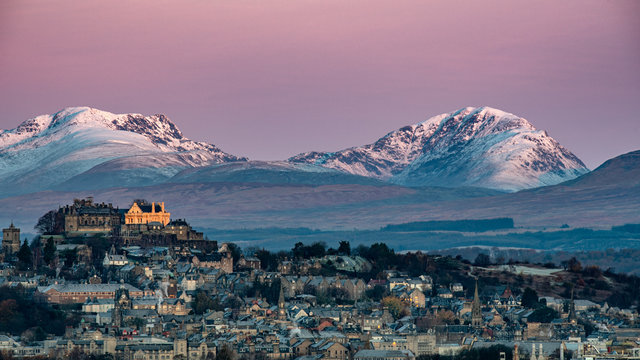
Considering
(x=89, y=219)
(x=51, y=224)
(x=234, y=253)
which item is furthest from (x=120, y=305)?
(x=51, y=224)

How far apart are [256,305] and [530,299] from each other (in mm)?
35084

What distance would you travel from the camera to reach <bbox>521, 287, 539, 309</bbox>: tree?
173625 mm

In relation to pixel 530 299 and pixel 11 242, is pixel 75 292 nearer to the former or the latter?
pixel 11 242

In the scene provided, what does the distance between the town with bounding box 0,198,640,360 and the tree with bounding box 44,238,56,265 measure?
0.52 ft

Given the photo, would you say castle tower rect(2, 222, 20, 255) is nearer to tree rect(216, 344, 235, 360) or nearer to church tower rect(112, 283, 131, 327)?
church tower rect(112, 283, 131, 327)

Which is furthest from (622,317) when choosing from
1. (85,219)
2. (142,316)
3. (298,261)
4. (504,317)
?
(85,219)

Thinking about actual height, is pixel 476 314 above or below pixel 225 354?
above

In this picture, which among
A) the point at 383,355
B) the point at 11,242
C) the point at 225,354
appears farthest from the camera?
the point at 11,242

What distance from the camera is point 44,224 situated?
198 m

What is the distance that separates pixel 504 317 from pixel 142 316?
131 feet

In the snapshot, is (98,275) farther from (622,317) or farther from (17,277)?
(622,317)

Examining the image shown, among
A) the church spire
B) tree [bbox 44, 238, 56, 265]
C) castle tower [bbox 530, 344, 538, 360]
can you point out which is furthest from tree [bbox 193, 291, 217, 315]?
castle tower [bbox 530, 344, 538, 360]

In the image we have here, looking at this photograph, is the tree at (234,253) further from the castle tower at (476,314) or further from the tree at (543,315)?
the tree at (543,315)

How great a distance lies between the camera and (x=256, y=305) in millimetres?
159000
